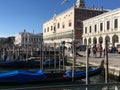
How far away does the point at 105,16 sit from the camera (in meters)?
59.8

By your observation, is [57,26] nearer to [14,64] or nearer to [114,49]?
[114,49]

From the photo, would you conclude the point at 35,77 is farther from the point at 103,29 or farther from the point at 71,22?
the point at 71,22

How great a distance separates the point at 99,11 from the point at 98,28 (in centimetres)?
2030

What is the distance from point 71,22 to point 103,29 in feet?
68.4

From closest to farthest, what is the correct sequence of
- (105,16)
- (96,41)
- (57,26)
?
(105,16)
(96,41)
(57,26)

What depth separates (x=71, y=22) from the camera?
80.1 metres

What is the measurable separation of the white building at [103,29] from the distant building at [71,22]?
5.82m

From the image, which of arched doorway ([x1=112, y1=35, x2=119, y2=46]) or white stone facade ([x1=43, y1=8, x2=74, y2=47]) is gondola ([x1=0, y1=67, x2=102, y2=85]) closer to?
arched doorway ([x1=112, y1=35, x2=119, y2=46])

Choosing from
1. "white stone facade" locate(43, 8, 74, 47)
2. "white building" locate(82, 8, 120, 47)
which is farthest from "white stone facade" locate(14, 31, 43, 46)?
"white building" locate(82, 8, 120, 47)

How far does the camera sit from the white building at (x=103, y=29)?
55.0 m

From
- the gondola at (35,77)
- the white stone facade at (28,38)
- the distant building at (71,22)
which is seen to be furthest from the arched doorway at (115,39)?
the white stone facade at (28,38)

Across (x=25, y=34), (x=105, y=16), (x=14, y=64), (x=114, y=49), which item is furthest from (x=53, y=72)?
(x=25, y=34)

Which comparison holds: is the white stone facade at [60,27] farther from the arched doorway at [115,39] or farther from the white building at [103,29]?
the arched doorway at [115,39]

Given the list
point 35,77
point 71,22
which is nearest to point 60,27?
point 71,22
